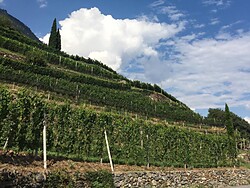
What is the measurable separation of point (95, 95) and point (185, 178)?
86.3ft

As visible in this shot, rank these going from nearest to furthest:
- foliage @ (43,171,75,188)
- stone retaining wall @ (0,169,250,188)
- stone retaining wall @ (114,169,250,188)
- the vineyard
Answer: stone retaining wall @ (0,169,250,188) → foliage @ (43,171,75,188) → stone retaining wall @ (114,169,250,188) → the vineyard

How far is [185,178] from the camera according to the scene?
1700 centimetres

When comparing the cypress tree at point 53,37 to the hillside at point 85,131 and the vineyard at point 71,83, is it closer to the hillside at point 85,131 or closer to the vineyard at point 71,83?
the vineyard at point 71,83

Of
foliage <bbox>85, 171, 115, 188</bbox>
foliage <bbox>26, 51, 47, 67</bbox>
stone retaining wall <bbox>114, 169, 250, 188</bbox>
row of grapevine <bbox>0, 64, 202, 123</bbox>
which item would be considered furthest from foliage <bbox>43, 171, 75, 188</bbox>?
foliage <bbox>26, 51, 47, 67</bbox>

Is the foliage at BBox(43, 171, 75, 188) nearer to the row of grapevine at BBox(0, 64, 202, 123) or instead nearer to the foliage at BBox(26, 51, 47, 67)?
the row of grapevine at BBox(0, 64, 202, 123)

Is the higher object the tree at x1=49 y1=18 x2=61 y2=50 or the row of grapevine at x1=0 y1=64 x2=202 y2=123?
the tree at x1=49 y1=18 x2=61 y2=50

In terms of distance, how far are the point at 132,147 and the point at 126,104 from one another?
26675 mm

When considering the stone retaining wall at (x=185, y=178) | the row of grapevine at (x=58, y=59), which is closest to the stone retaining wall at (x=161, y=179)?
the stone retaining wall at (x=185, y=178)

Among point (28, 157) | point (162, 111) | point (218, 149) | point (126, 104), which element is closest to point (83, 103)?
point (126, 104)

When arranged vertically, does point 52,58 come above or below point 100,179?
above

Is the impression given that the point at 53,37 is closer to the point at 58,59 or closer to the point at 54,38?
the point at 54,38

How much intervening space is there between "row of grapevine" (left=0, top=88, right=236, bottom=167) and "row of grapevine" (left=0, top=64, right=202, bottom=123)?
20677 millimetres

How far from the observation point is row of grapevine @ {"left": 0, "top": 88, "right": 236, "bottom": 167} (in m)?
11.0

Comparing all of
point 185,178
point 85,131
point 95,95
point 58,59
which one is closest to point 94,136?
point 85,131
